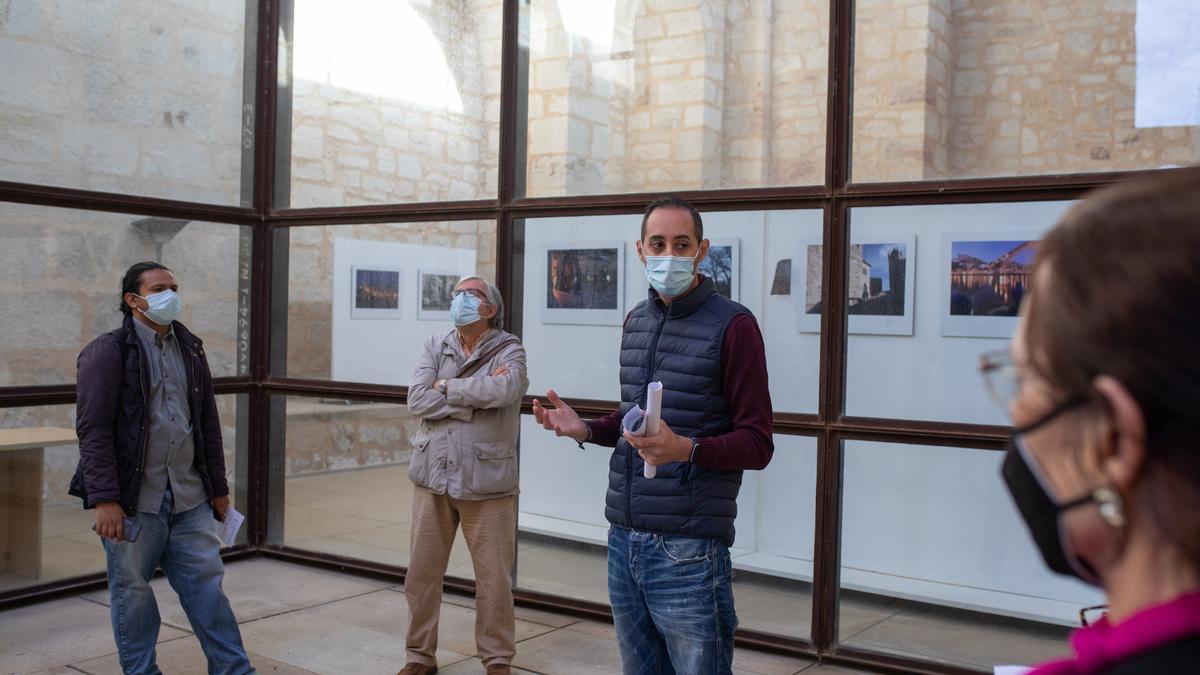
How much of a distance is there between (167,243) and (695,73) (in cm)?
352

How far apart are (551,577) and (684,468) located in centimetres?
313

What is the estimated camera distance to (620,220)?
573 cm

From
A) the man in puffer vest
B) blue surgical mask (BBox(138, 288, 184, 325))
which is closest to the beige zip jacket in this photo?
blue surgical mask (BBox(138, 288, 184, 325))

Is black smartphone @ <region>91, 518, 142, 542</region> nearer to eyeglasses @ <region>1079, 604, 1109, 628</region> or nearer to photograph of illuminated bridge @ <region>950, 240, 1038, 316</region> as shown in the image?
photograph of illuminated bridge @ <region>950, 240, 1038, 316</region>

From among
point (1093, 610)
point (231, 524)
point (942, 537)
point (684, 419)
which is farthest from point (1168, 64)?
point (231, 524)

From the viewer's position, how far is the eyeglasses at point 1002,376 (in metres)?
0.91

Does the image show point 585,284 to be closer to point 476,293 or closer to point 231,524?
point 476,293

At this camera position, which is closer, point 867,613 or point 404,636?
point 867,613

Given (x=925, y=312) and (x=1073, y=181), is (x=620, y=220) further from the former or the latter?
(x=1073, y=181)

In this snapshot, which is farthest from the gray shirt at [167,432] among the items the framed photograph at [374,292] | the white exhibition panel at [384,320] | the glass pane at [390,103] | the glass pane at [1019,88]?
the glass pane at [1019,88]

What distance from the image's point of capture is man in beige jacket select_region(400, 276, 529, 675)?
460cm

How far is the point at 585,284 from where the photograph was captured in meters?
5.87

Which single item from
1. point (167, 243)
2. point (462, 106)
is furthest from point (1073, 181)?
point (167, 243)

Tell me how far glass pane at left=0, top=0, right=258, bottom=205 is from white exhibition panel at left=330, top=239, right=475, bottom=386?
0.98 m
